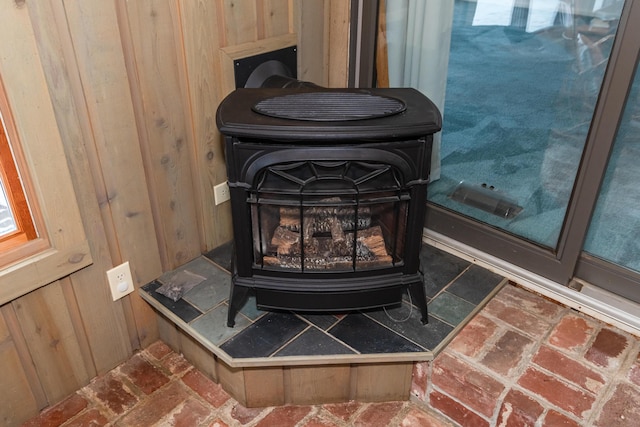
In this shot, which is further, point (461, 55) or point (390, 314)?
point (461, 55)

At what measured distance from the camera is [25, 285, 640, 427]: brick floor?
171 centimetres


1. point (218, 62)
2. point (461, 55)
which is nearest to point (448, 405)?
point (461, 55)

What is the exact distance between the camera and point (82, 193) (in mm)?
1707

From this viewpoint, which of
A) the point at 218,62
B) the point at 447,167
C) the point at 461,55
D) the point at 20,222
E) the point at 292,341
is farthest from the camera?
the point at 447,167

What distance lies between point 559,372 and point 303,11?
5.40 feet

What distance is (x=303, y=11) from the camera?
2170mm

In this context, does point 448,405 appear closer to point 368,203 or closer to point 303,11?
point 368,203

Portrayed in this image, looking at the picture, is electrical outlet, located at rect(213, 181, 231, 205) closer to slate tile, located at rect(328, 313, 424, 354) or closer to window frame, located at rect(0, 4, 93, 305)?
window frame, located at rect(0, 4, 93, 305)

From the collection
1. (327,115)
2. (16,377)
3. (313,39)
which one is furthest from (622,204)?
(16,377)

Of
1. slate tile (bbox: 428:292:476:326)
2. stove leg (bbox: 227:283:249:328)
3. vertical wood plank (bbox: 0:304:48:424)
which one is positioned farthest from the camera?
slate tile (bbox: 428:292:476:326)

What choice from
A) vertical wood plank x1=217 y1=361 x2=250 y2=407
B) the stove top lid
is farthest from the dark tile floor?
the stove top lid

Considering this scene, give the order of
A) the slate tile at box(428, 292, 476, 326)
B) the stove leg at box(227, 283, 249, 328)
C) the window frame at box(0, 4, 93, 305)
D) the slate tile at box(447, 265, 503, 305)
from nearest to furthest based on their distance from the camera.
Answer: the window frame at box(0, 4, 93, 305) → the stove leg at box(227, 283, 249, 328) → the slate tile at box(428, 292, 476, 326) → the slate tile at box(447, 265, 503, 305)

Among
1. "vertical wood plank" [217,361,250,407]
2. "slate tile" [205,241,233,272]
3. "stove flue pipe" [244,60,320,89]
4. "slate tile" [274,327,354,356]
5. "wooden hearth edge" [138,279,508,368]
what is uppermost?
"stove flue pipe" [244,60,320,89]

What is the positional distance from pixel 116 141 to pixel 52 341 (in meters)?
0.70
